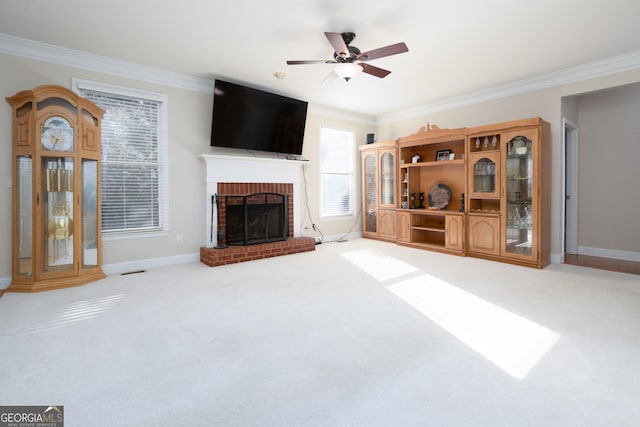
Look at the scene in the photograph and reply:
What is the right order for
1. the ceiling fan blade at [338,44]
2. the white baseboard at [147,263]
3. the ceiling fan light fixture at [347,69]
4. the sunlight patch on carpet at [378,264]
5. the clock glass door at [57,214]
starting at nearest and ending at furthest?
the ceiling fan blade at [338,44] → the ceiling fan light fixture at [347,69] → the clock glass door at [57,214] → the sunlight patch on carpet at [378,264] → the white baseboard at [147,263]

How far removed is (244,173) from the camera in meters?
5.12

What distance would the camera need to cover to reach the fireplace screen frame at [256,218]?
5004 millimetres

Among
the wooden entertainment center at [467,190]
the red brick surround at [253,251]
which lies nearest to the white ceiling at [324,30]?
the wooden entertainment center at [467,190]

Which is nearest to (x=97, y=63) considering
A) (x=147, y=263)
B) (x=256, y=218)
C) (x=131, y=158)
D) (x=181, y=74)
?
(x=181, y=74)

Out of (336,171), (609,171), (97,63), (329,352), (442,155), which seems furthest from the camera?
(336,171)

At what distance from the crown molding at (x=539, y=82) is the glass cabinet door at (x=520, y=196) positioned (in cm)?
95

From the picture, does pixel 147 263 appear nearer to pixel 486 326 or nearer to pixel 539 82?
pixel 486 326

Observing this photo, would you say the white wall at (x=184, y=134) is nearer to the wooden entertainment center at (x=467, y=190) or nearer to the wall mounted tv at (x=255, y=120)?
the wall mounted tv at (x=255, y=120)

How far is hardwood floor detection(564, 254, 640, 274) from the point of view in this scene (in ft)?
13.9

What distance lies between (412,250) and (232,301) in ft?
12.0

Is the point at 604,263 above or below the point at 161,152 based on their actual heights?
below

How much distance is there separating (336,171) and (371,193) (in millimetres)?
927

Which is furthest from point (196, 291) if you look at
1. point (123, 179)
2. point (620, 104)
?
point (620, 104)

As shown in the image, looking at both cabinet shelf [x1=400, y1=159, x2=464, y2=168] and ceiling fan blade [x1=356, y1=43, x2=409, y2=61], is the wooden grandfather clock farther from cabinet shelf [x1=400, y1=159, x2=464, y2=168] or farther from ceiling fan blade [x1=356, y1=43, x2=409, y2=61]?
cabinet shelf [x1=400, y1=159, x2=464, y2=168]
